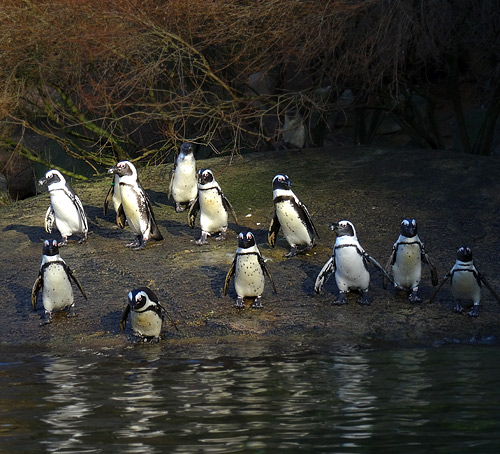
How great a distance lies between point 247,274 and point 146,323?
1074mm

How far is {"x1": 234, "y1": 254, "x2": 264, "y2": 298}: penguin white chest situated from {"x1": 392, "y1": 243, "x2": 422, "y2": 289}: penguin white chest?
1.21 meters

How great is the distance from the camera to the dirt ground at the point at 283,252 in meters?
7.31

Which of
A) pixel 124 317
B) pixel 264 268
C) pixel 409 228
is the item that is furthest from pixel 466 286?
pixel 124 317

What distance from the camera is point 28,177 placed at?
59.8ft

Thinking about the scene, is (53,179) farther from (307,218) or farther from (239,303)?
(239,303)

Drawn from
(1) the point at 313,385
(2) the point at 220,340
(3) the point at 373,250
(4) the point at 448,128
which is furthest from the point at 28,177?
(1) the point at 313,385

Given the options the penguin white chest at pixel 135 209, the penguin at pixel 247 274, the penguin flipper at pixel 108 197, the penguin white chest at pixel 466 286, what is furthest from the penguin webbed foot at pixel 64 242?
the penguin white chest at pixel 466 286

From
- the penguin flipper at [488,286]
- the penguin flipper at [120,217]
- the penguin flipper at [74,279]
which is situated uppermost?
the penguin flipper at [120,217]

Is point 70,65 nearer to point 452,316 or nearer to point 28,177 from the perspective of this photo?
point 28,177

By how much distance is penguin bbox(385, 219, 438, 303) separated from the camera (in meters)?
7.84

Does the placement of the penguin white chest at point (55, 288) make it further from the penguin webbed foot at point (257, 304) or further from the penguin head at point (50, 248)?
the penguin webbed foot at point (257, 304)

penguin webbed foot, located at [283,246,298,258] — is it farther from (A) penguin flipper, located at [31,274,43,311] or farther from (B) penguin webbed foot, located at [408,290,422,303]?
(A) penguin flipper, located at [31,274,43,311]

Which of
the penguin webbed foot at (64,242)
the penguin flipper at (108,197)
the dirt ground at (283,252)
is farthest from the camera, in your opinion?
the penguin flipper at (108,197)

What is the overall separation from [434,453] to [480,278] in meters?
3.75
